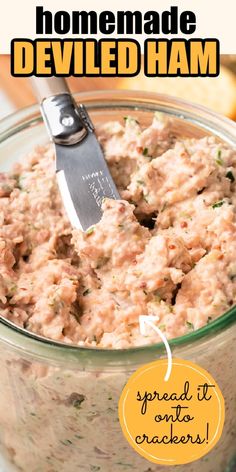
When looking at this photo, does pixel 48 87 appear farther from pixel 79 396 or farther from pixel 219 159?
pixel 79 396

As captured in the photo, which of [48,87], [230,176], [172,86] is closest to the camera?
[230,176]

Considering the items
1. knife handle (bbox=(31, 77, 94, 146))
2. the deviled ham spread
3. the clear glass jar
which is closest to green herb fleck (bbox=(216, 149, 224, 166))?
the deviled ham spread

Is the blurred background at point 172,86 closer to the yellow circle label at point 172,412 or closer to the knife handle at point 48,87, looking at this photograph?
the knife handle at point 48,87

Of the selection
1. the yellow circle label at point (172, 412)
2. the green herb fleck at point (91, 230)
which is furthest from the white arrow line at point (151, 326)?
the green herb fleck at point (91, 230)

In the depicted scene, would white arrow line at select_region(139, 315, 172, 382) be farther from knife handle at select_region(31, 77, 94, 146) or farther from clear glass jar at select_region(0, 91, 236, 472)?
knife handle at select_region(31, 77, 94, 146)

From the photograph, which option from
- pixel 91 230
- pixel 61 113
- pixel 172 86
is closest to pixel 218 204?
pixel 91 230
